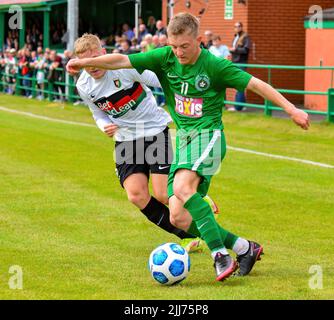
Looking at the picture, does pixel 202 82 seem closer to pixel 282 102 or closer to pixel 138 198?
pixel 282 102

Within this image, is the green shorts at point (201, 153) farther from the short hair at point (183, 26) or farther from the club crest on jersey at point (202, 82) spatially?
the short hair at point (183, 26)

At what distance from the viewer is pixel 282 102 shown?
7.77 m

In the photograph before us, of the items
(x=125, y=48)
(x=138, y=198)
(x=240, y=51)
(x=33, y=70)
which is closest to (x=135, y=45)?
(x=125, y=48)

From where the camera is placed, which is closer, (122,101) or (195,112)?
(195,112)

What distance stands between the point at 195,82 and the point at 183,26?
51 cm

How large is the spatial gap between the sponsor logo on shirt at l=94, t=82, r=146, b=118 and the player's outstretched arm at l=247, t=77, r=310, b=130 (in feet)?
6.98

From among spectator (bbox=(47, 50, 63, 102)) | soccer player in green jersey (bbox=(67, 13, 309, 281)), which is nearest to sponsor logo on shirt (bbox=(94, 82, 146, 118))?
soccer player in green jersey (bbox=(67, 13, 309, 281))

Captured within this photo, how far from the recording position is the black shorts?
984 centimetres

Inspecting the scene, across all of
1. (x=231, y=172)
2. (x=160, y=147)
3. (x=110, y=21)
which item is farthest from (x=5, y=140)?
(x=110, y=21)

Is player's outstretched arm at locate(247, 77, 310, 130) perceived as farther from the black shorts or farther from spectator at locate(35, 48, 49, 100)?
spectator at locate(35, 48, 49, 100)

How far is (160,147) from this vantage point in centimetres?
998

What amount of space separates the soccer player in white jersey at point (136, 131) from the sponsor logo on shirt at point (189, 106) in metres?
1.10

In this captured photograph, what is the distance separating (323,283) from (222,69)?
187 cm

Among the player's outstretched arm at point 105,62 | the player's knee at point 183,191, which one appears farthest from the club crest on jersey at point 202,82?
the player's knee at point 183,191
